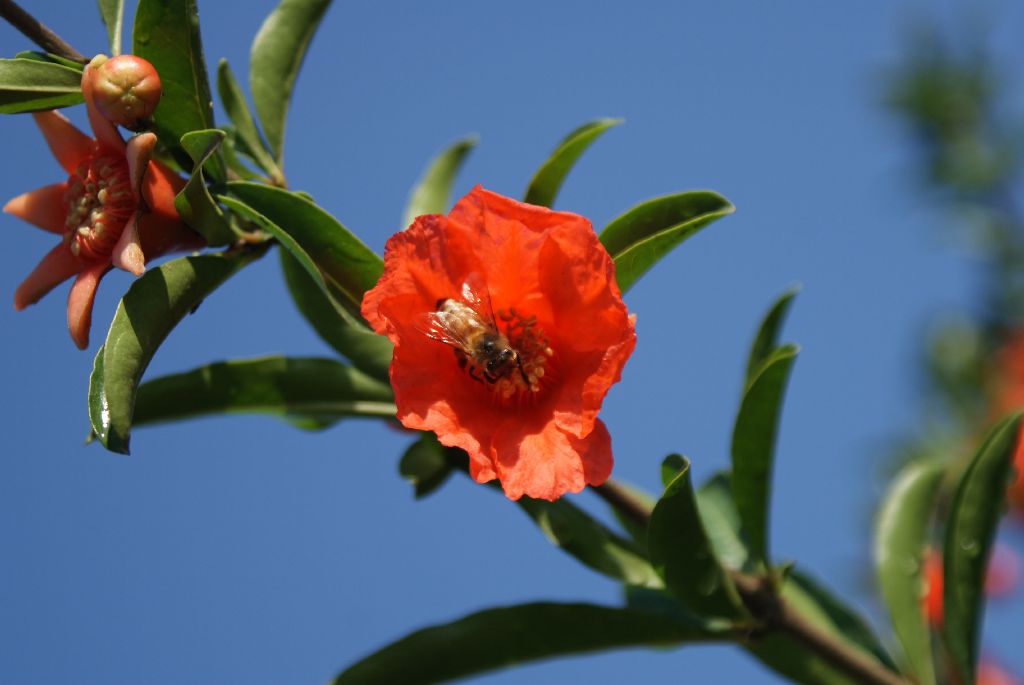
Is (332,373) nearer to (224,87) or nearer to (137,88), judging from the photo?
(224,87)

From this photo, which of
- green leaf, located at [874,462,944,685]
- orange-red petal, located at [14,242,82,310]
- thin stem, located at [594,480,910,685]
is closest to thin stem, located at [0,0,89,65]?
orange-red petal, located at [14,242,82,310]

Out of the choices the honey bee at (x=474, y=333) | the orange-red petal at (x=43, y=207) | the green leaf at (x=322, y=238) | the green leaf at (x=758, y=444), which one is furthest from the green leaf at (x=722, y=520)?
the orange-red petal at (x=43, y=207)

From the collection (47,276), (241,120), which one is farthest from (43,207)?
(241,120)

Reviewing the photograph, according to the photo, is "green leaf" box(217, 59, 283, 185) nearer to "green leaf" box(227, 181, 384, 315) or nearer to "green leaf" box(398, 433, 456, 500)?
"green leaf" box(227, 181, 384, 315)

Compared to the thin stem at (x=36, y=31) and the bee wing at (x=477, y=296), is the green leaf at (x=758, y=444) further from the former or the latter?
the thin stem at (x=36, y=31)

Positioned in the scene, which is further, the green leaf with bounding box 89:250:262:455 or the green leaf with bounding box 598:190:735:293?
the green leaf with bounding box 598:190:735:293

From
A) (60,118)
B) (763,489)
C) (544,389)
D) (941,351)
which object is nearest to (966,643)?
(763,489)
